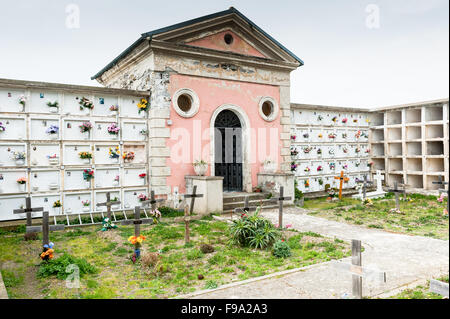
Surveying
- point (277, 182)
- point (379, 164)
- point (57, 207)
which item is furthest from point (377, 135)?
point (57, 207)

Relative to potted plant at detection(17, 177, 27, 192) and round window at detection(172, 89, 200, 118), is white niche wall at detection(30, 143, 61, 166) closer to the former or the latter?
potted plant at detection(17, 177, 27, 192)

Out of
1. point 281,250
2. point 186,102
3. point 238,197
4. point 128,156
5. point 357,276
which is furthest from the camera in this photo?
point 186,102

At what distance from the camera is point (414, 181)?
15336 millimetres

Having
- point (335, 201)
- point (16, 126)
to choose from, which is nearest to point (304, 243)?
point (335, 201)

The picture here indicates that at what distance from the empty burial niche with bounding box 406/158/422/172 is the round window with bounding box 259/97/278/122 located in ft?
22.1

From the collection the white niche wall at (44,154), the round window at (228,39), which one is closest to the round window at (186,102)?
the round window at (228,39)

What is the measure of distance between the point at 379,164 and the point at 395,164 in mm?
914

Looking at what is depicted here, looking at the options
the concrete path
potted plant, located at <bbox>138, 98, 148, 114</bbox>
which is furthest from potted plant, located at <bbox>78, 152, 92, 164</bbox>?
the concrete path

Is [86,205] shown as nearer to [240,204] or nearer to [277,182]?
[240,204]

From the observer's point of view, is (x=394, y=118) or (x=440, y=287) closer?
(x=440, y=287)

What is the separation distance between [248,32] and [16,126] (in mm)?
8563

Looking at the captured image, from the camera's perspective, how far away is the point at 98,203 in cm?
1004

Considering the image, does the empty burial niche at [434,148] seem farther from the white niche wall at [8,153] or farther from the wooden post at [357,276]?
the white niche wall at [8,153]
